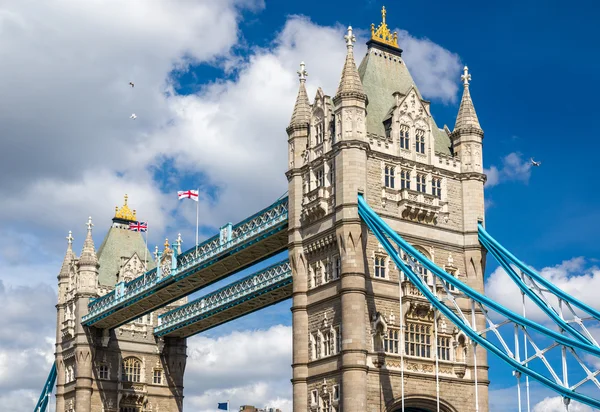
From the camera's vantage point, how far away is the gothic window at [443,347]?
5450 centimetres

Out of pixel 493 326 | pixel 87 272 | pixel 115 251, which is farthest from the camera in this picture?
pixel 115 251

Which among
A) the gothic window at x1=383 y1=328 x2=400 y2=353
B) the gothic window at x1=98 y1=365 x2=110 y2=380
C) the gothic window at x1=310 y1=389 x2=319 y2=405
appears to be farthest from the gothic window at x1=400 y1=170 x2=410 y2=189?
the gothic window at x1=98 y1=365 x2=110 y2=380

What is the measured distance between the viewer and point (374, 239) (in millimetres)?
53750

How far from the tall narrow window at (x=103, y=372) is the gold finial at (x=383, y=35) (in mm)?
41559

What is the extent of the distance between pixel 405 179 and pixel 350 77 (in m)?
6.64

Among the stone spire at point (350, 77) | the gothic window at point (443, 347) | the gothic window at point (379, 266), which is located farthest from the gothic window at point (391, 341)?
the stone spire at point (350, 77)

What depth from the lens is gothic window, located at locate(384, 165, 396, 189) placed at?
55688mm

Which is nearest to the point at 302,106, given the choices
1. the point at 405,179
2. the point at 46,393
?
the point at 405,179

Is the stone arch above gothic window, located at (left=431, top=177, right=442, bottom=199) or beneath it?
beneath

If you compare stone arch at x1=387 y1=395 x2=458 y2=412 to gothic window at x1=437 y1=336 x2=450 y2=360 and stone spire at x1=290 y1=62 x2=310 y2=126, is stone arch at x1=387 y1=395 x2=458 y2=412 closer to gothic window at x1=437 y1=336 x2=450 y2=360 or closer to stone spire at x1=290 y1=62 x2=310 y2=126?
gothic window at x1=437 y1=336 x2=450 y2=360

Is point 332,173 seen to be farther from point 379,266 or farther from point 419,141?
point 419,141

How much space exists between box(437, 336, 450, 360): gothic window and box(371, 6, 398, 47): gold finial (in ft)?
63.8

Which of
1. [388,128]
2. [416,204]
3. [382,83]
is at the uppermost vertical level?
[382,83]

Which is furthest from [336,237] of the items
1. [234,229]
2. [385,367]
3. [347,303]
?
[234,229]
